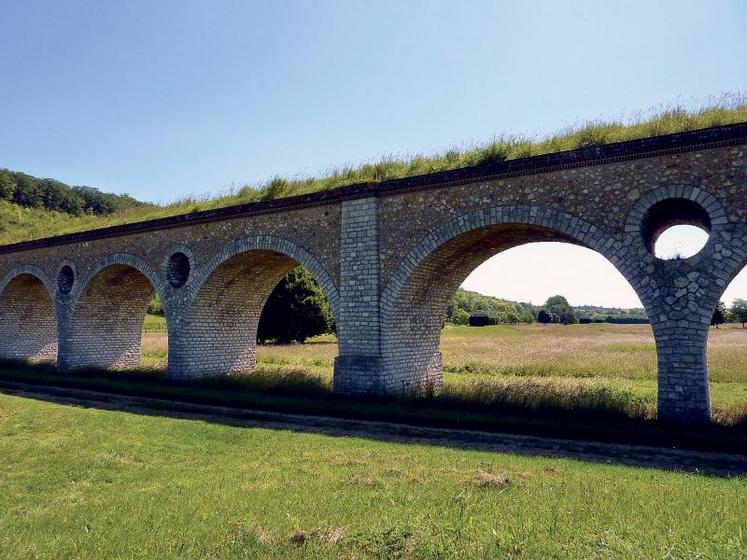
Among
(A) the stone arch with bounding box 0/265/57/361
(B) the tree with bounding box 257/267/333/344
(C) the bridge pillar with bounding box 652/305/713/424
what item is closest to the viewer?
(C) the bridge pillar with bounding box 652/305/713/424

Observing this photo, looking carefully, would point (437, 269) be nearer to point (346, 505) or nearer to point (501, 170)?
point (501, 170)

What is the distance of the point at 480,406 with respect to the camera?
11367 mm

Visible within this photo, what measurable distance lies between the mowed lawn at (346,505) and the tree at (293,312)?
28353mm

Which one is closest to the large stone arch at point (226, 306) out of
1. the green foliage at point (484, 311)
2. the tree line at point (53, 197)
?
the green foliage at point (484, 311)

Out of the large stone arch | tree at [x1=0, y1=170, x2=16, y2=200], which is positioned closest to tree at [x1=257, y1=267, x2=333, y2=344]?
the large stone arch

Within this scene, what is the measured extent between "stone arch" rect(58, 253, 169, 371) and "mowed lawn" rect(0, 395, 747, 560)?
1180 centimetres

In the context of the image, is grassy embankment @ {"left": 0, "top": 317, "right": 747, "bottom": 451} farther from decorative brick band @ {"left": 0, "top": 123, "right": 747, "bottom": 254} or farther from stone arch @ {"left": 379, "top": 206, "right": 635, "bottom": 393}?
decorative brick band @ {"left": 0, "top": 123, "right": 747, "bottom": 254}

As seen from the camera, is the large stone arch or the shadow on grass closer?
the shadow on grass

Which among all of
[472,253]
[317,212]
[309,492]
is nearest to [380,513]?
[309,492]

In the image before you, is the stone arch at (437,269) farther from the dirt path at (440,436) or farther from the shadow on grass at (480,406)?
the dirt path at (440,436)

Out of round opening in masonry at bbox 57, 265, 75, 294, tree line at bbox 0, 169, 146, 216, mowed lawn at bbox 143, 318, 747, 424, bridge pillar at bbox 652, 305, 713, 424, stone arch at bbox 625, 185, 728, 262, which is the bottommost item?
mowed lawn at bbox 143, 318, 747, 424

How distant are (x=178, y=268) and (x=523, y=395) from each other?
36.1 ft

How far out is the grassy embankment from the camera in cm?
916

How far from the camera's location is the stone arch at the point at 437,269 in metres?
10.8
